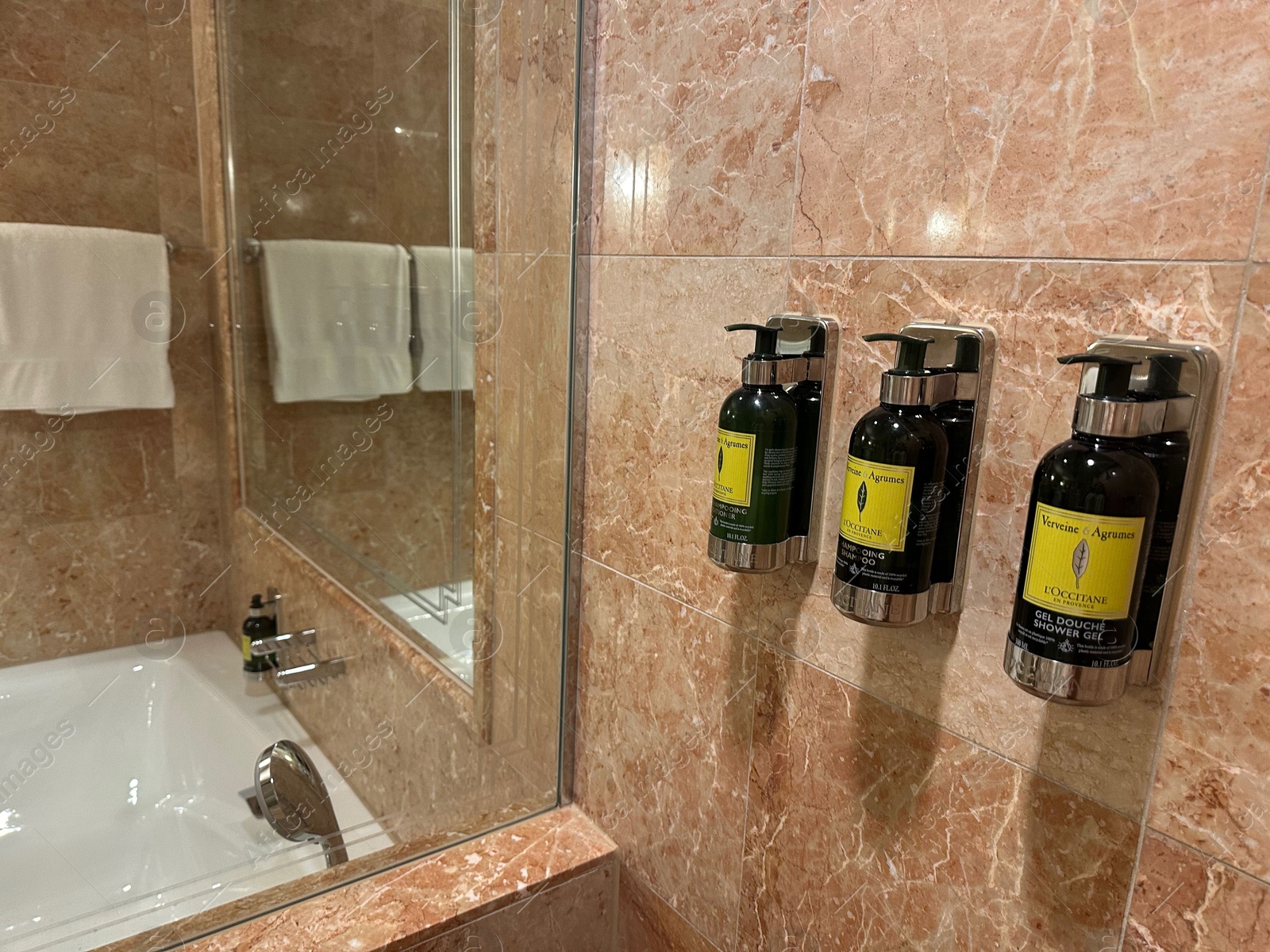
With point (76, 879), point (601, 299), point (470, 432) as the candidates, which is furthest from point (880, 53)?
point (76, 879)

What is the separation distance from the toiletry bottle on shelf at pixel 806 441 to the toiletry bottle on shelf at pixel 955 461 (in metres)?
Answer: 0.15

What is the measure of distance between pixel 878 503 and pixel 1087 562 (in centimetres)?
17

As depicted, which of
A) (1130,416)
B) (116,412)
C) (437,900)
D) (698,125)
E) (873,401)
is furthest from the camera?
(116,412)

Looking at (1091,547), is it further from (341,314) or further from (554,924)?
(341,314)

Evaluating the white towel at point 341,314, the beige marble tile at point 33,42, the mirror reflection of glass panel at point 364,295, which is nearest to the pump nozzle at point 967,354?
the mirror reflection of glass panel at point 364,295

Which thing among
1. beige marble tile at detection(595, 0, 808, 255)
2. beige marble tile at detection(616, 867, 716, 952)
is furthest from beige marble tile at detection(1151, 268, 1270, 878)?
beige marble tile at detection(616, 867, 716, 952)

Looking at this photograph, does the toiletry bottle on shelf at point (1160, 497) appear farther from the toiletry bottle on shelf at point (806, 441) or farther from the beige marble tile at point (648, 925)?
the beige marble tile at point (648, 925)

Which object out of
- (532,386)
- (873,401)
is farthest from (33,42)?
(873,401)

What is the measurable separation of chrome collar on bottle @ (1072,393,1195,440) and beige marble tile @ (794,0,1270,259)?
0.36 ft

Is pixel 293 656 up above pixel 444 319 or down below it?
below

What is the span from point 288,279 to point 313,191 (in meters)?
0.14

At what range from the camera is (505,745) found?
53.3 inches

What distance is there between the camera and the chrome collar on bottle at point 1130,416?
1.87ft

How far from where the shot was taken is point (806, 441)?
2.87ft
